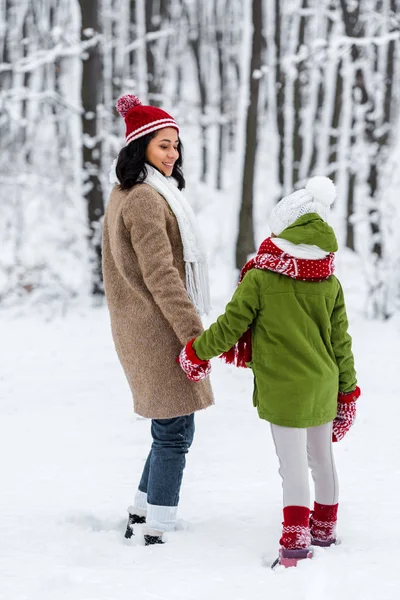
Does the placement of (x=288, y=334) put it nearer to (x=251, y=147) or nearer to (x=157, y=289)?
(x=157, y=289)

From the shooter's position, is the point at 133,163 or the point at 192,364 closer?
the point at 192,364

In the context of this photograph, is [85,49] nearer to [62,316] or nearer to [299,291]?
[62,316]

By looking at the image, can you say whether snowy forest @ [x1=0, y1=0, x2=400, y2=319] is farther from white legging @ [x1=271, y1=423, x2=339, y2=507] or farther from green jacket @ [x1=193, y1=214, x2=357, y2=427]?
green jacket @ [x1=193, y1=214, x2=357, y2=427]

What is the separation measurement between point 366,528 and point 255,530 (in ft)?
1.84

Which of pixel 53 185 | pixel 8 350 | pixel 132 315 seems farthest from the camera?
pixel 53 185

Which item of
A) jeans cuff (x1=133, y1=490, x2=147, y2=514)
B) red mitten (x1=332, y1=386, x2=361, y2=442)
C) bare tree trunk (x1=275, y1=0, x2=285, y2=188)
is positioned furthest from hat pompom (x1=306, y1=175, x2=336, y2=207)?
bare tree trunk (x1=275, y1=0, x2=285, y2=188)

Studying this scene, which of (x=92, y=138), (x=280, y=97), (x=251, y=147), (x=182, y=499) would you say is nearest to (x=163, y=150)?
(x=182, y=499)

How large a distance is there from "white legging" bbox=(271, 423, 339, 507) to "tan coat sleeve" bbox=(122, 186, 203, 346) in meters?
0.60

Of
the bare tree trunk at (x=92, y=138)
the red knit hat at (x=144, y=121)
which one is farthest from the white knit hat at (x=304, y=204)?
the bare tree trunk at (x=92, y=138)

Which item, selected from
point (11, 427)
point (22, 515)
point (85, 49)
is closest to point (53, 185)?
point (85, 49)

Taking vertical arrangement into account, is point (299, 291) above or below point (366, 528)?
A: above

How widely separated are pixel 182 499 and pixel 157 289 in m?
1.57

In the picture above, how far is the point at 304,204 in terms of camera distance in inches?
121

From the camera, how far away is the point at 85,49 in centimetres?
1027
